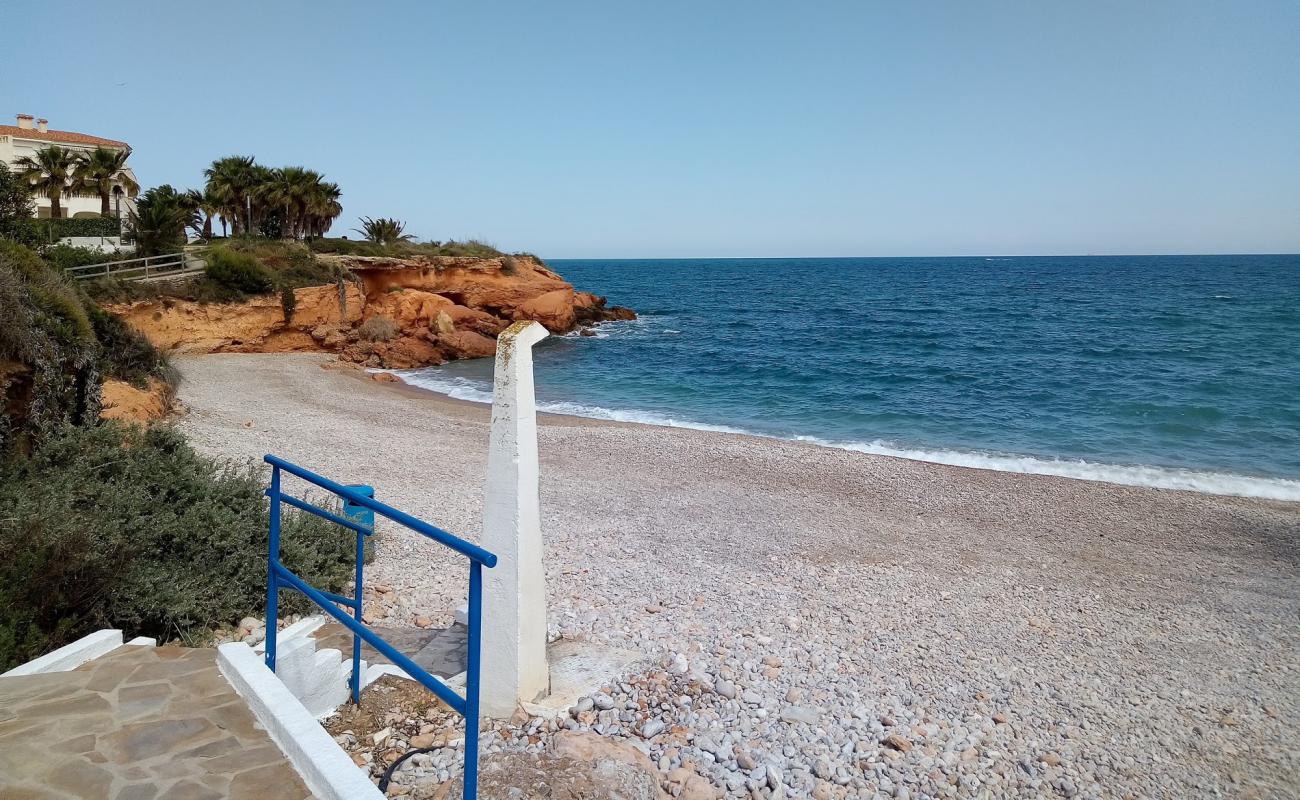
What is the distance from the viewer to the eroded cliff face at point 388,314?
87.8ft

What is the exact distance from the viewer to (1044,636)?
311 inches

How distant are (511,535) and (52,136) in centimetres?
5018

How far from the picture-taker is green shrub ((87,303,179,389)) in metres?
14.4

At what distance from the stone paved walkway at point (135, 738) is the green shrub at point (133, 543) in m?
0.73

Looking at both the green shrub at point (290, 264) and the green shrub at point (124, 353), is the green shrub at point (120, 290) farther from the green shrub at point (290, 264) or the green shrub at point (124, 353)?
the green shrub at point (124, 353)

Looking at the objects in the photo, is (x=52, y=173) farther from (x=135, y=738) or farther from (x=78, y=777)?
(x=78, y=777)

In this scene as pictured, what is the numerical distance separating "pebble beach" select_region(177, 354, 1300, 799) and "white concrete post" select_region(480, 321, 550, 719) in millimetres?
418

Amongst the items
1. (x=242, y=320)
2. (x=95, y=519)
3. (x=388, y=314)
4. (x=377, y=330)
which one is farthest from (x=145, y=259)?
(x=95, y=519)

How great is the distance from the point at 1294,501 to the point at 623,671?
1518 centimetres

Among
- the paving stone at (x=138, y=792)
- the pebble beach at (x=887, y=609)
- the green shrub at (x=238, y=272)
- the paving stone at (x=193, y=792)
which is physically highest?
the green shrub at (x=238, y=272)

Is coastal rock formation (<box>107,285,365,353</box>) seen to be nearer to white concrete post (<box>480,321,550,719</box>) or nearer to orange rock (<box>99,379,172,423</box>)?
orange rock (<box>99,379,172,423</box>)

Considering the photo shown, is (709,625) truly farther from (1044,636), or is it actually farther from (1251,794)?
(1251,794)

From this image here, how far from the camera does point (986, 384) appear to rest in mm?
27641

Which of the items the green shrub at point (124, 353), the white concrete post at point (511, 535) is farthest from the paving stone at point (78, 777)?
the green shrub at point (124, 353)
